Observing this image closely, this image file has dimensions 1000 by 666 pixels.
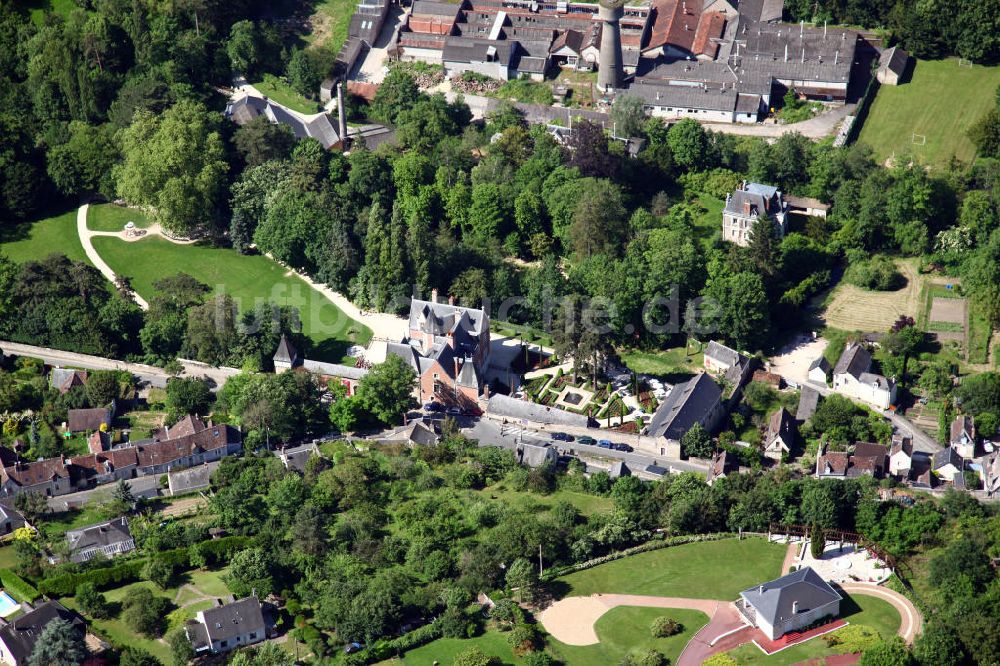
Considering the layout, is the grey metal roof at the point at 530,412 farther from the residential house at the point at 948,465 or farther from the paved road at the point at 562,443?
the residential house at the point at 948,465

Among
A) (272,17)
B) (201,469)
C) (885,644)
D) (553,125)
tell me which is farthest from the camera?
(272,17)

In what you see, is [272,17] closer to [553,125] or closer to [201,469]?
[553,125]

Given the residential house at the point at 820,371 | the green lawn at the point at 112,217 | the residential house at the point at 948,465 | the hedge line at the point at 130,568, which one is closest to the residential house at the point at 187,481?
the hedge line at the point at 130,568

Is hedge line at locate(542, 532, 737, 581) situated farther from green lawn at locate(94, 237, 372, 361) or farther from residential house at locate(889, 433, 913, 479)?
green lawn at locate(94, 237, 372, 361)

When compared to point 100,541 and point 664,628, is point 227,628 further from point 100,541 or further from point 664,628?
point 664,628

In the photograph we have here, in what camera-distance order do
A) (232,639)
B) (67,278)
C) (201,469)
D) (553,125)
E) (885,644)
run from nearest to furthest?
(885,644) < (232,639) < (201,469) < (67,278) < (553,125)

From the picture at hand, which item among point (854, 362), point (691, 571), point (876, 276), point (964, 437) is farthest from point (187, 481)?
point (876, 276)

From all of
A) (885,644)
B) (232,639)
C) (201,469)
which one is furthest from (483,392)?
(885,644)

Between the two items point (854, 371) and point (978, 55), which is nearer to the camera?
point (854, 371)
